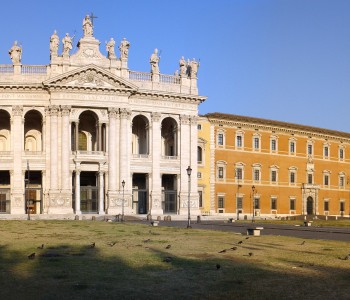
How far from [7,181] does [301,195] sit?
1696 inches

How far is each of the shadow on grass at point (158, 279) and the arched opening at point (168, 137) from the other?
2135 inches

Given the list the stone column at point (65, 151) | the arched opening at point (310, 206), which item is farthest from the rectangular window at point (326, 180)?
the stone column at point (65, 151)

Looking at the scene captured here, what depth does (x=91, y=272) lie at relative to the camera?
595 inches

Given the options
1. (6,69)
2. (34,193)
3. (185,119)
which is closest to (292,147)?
(185,119)

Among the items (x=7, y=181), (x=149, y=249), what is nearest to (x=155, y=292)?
(x=149, y=249)

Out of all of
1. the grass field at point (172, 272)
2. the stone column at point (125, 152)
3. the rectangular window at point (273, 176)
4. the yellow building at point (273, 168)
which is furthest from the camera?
the rectangular window at point (273, 176)

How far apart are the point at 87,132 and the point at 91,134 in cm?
53

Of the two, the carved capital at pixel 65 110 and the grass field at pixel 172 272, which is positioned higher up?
the carved capital at pixel 65 110

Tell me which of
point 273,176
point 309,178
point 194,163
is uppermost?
point 194,163

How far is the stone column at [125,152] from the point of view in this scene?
6638 cm

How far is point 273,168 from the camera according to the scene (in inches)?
3310

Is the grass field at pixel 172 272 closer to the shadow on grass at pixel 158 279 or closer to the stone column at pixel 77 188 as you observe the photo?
the shadow on grass at pixel 158 279

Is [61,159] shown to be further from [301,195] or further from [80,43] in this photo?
[301,195]

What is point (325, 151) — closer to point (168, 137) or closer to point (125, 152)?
point (168, 137)
